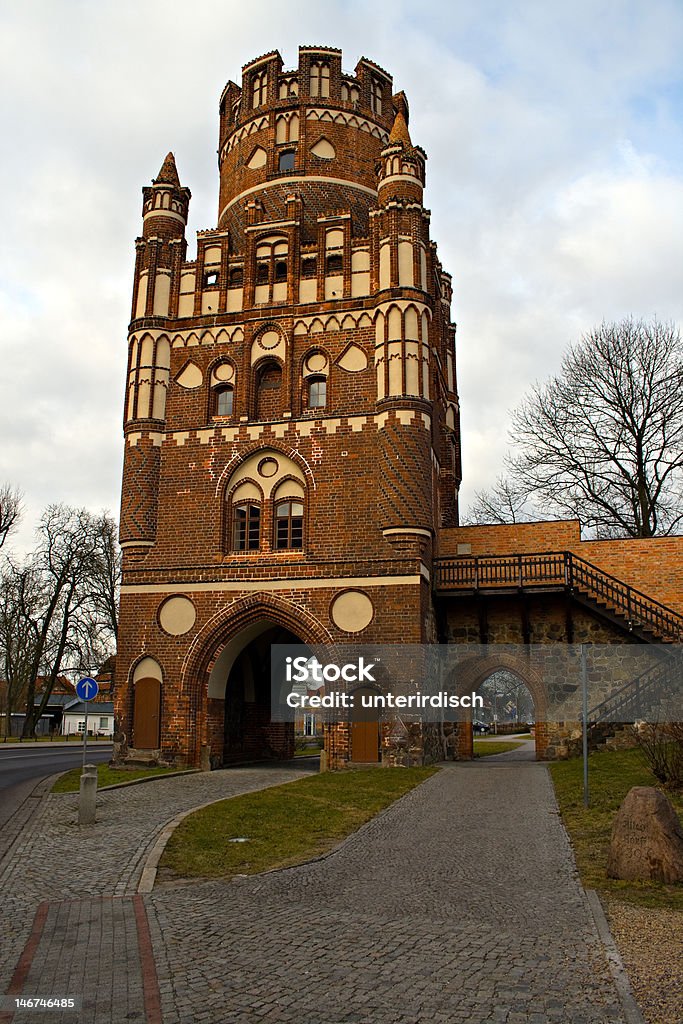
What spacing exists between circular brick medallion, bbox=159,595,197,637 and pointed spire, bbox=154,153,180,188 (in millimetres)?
13305

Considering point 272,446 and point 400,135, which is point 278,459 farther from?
point 400,135

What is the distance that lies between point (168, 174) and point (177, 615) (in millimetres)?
14228

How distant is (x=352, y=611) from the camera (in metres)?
22.6

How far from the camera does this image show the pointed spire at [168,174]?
1081 inches

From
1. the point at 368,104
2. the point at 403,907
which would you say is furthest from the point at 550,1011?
the point at 368,104

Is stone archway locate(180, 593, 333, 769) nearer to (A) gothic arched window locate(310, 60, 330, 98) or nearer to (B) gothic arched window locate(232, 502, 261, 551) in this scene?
(B) gothic arched window locate(232, 502, 261, 551)

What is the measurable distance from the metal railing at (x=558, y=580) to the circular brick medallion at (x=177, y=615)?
692 centimetres

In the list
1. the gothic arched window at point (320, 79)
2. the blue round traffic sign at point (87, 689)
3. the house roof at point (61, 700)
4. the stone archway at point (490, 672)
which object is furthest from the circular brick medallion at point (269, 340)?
the house roof at point (61, 700)

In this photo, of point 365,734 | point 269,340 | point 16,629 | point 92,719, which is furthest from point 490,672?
point 92,719

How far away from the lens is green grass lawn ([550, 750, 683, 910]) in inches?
329

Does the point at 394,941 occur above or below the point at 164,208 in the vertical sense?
below

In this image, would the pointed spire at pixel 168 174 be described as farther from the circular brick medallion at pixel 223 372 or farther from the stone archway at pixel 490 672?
the stone archway at pixel 490 672

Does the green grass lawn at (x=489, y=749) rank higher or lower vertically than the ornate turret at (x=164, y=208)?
lower

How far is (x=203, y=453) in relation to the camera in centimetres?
2500
